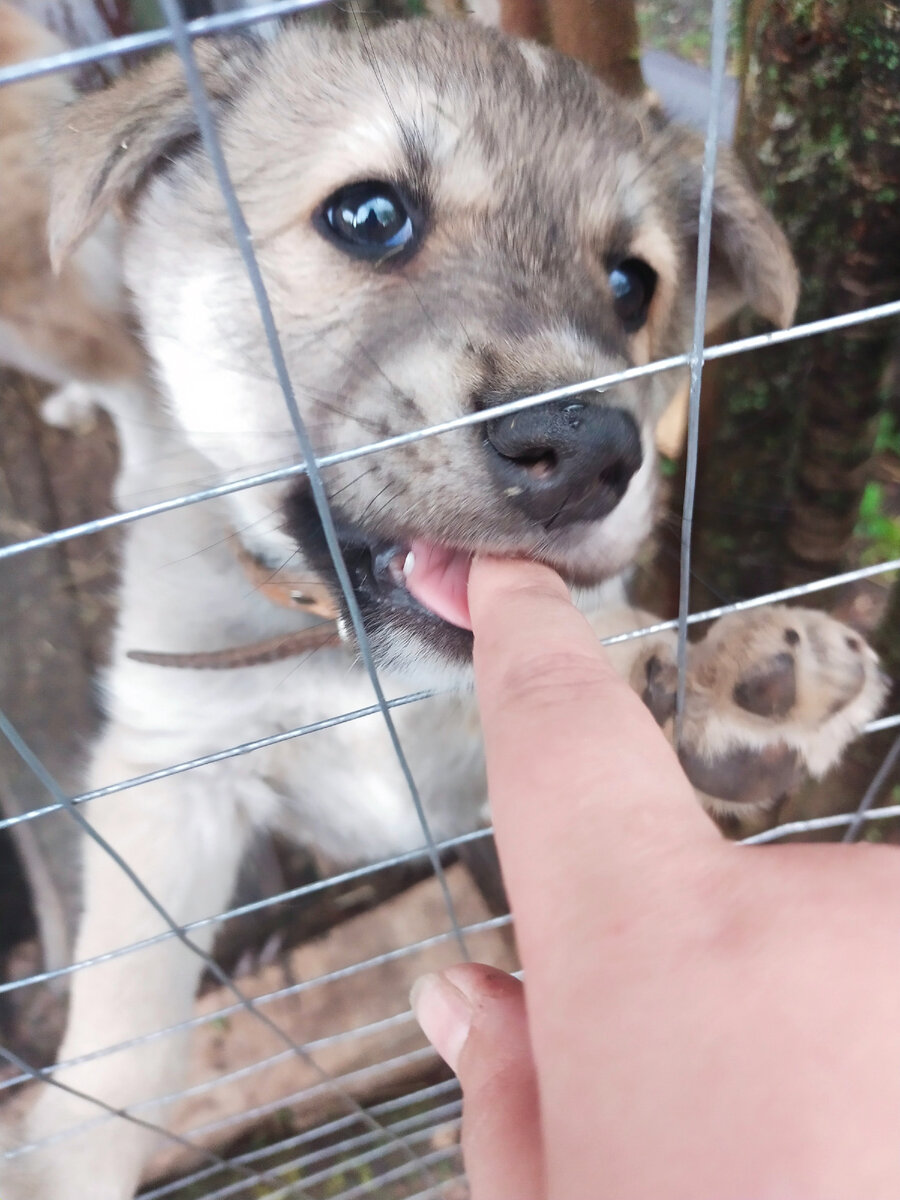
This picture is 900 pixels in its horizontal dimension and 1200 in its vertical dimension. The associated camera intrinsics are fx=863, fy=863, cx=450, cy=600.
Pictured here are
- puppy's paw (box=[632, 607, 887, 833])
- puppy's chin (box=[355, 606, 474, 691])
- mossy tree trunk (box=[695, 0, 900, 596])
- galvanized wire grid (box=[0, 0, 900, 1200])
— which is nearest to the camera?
galvanized wire grid (box=[0, 0, 900, 1200])

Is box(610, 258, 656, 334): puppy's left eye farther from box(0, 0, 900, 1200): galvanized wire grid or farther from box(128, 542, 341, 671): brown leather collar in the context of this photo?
box(128, 542, 341, 671): brown leather collar

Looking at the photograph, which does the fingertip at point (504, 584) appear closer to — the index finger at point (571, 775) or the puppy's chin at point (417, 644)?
the index finger at point (571, 775)

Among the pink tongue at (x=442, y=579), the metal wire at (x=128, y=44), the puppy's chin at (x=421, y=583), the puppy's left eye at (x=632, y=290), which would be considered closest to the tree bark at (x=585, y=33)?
the puppy's left eye at (x=632, y=290)

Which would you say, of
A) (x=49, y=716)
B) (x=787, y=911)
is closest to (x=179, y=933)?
(x=787, y=911)

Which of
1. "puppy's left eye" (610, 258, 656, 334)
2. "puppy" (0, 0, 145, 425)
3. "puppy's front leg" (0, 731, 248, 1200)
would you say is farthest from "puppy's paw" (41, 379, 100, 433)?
"puppy's left eye" (610, 258, 656, 334)

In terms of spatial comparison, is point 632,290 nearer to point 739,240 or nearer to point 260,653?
point 739,240

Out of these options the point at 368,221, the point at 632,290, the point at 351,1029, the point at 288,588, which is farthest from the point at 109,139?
the point at 351,1029
